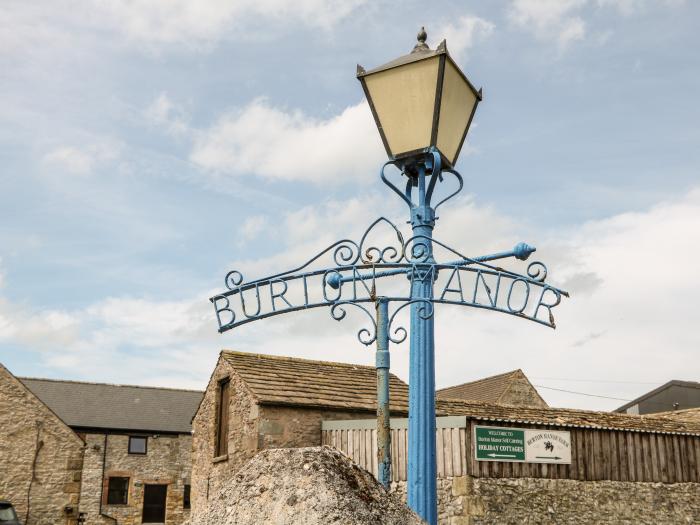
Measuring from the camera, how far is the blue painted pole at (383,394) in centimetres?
460

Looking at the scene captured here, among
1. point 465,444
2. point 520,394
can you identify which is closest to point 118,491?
point 520,394

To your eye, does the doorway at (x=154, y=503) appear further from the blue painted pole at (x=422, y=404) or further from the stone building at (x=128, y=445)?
the blue painted pole at (x=422, y=404)

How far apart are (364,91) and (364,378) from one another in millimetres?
16926

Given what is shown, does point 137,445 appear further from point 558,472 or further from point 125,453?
point 558,472

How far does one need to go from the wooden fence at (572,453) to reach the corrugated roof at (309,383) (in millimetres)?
1083

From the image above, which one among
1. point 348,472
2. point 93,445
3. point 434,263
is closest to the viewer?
point 348,472

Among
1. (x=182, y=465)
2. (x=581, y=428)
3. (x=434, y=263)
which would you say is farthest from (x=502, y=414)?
(x=182, y=465)

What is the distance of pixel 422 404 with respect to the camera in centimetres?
457

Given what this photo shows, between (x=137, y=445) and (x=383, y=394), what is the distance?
3580 centimetres

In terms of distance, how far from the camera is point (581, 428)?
50.8 ft

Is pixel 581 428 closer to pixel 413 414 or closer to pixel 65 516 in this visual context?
pixel 413 414

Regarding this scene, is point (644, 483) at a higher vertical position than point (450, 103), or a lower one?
lower

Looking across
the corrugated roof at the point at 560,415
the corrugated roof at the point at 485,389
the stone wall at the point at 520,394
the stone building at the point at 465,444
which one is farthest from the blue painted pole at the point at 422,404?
the stone wall at the point at 520,394

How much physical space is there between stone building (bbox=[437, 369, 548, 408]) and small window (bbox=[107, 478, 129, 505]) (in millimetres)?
17156
